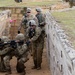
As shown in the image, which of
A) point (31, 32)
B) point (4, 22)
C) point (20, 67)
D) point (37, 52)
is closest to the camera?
point (20, 67)

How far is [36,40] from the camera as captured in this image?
10.6m

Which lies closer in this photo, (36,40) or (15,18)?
(36,40)

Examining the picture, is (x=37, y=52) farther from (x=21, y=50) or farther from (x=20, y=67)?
(x=21, y=50)

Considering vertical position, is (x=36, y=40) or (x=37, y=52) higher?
(x=36, y=40)

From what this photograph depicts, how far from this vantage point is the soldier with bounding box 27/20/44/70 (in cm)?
1026

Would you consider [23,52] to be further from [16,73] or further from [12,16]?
[12,16]

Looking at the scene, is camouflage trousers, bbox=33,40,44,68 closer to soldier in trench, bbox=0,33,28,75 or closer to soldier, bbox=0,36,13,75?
soldier in trench, bbox=0,33,28,75

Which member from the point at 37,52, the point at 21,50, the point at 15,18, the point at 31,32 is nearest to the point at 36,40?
the point at 31,32

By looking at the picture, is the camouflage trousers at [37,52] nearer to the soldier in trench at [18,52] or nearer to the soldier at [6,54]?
the soldier in trench at [18,52]

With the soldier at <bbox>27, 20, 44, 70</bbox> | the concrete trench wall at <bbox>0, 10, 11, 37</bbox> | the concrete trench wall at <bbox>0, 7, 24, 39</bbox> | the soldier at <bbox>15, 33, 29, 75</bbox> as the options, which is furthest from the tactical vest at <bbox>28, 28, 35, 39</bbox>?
the concrete trench wall at <bbox>0, 7, 24, 39</bbox>

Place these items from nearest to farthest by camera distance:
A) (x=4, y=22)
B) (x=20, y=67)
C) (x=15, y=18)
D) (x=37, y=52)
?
(x=20, y=67) < (x=37, y=52) < (x=4, y=22) < (x=15, y=18)

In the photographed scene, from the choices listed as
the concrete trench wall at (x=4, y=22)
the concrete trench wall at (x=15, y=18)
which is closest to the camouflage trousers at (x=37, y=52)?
the concrete trench wall at (x=4, y=22)

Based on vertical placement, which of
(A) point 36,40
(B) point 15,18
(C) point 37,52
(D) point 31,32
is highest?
(D) point 31,32

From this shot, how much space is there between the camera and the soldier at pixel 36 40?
1026 centimetres
